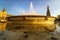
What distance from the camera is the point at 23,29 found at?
3.85 feet

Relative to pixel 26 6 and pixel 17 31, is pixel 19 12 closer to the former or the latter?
pixel 26 6

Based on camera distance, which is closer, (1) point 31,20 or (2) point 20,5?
(1) point 31,20

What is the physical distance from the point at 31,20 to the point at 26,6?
89 cm

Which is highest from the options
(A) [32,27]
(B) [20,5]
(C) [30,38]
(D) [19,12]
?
(B) [20,5]

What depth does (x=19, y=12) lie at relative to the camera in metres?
2.00

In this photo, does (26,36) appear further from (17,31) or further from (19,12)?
(19,12)

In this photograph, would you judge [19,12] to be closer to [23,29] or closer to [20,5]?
[20,5]

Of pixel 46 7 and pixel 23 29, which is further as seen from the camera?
pixel 46 7

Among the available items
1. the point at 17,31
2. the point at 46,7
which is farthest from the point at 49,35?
the point at 46,7

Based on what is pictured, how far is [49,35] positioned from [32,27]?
0.22m

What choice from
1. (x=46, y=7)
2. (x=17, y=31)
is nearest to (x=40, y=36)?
(x=17, y=31)

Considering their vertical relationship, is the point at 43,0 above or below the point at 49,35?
above

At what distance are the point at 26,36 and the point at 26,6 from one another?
934 mm

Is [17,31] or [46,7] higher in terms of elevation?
[46,7]
